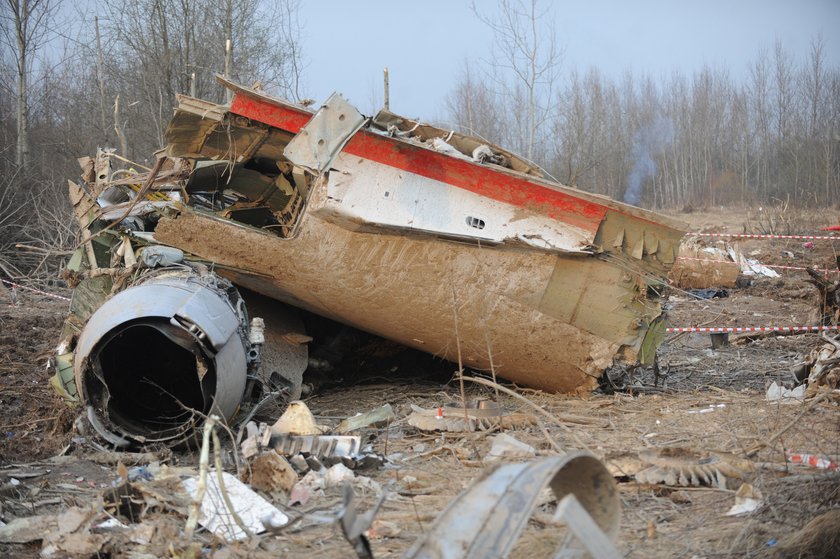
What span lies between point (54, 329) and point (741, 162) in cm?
3502

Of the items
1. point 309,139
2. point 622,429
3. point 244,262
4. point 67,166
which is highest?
point 67,166

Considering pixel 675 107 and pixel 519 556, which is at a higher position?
pixel 675 107

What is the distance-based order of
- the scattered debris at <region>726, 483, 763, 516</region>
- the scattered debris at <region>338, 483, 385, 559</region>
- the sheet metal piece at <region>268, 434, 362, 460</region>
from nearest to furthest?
the scattered debris at <region>338, 483, 385, 559</region> → the scattered debris at <region>726, 483, 763, 516</region> → the sheet metal piece at <region>268, 434, 362, 460</region>

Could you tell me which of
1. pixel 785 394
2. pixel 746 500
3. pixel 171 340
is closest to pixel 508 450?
pixel 746 500

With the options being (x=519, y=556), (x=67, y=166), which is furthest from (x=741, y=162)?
(x=519, y=556)

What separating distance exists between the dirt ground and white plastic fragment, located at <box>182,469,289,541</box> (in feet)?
0.29

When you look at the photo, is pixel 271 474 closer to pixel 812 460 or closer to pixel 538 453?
pixel 538 453

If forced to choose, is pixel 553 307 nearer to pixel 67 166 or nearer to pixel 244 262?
pixel 244 262

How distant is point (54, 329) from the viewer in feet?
33.2

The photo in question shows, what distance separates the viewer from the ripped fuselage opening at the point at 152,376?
5.29 metres

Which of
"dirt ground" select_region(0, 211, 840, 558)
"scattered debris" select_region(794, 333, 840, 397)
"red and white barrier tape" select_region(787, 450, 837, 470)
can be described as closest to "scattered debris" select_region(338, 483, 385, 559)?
"dirt ground" select_region(0, 211, 840, 558)

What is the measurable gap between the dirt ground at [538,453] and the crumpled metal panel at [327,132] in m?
2.15

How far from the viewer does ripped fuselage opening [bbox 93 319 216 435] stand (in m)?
5.29

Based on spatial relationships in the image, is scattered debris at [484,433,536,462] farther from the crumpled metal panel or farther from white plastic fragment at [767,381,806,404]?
the crumpled metal panel
